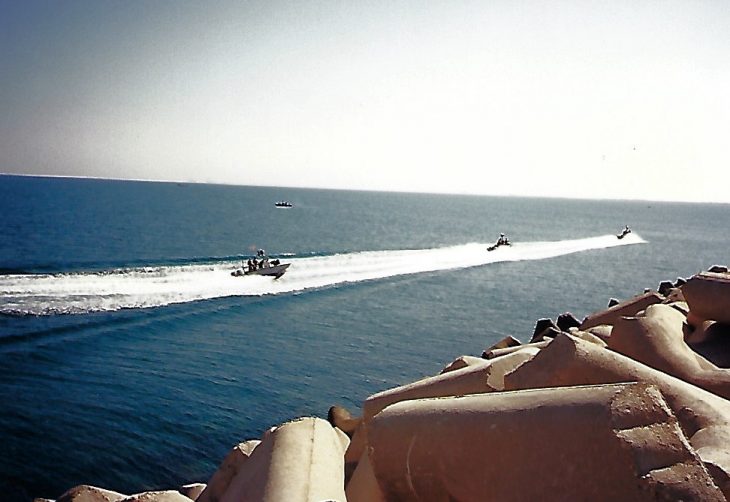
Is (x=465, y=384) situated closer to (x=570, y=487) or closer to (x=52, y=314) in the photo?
(x=570, y=487)

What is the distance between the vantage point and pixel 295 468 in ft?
10.6

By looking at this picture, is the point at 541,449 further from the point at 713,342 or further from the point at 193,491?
the point at 713,342

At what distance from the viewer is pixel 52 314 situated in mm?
24250

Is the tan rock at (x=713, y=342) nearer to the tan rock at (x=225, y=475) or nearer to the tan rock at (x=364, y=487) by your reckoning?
the tan rock at (x=364, y=487)

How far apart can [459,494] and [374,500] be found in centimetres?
75

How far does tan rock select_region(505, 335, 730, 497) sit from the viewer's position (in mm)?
2984

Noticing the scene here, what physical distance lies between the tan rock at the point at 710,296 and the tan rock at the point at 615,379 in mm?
2394

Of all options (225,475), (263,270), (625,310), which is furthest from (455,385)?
(263,270)

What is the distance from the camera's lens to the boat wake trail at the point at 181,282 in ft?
87.5

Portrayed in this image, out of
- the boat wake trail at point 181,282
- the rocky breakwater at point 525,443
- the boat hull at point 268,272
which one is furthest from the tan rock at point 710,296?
the boat hull at point 268,272

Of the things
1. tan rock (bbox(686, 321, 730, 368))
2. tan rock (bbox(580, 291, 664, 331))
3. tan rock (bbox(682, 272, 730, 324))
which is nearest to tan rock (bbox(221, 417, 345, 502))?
tan rock (bbox(686, 321, 730, 368))

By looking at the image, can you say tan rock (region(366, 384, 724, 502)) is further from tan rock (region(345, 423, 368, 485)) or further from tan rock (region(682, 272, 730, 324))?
tan rock (region(682, 272, 730, 324))

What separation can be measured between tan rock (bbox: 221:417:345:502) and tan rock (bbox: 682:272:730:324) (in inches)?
149

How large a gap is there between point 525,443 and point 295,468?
4.53 feet
